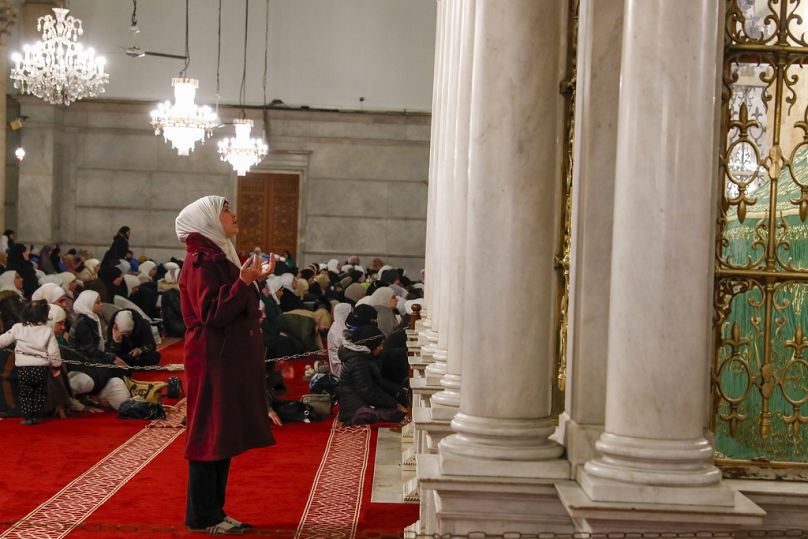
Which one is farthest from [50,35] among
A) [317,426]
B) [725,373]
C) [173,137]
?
[725,373]

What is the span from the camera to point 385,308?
11172 millimetres

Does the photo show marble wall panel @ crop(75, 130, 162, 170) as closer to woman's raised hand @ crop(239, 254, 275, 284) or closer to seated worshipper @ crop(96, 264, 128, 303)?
seated worshipper @ crop(96, 264, 128, 303)

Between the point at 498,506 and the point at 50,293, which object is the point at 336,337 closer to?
the point at 50,293

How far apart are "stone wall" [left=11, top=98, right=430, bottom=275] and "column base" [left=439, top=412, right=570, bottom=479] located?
16957mm

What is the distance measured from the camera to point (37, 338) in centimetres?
838

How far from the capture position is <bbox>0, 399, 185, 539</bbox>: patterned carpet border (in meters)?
5.34

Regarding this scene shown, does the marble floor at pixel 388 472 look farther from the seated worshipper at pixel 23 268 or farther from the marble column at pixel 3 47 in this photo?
the marble column at pixel 3 47

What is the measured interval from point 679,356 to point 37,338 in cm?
633

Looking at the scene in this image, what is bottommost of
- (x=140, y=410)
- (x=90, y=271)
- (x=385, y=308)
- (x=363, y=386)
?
(x=140, y=410)

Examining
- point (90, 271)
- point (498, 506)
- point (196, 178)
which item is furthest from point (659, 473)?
point (196, 178)

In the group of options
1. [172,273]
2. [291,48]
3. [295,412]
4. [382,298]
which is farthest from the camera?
[291,48]

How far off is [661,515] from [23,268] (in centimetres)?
1207

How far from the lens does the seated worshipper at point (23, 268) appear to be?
1349cm

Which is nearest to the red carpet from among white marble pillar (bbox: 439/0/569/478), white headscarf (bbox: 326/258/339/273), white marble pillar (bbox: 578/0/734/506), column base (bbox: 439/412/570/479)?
column base (bbox: 439/412/570/479)
